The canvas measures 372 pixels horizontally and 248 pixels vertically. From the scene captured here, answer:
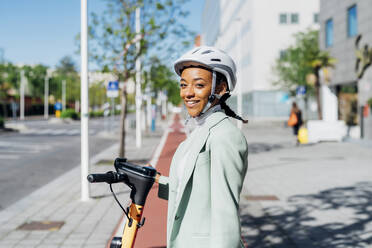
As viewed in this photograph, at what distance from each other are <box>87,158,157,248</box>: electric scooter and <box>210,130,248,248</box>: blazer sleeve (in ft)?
1.60

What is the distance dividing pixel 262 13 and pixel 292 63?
35.9 feet

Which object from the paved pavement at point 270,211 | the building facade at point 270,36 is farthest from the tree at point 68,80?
the paved pavement at point 270,211

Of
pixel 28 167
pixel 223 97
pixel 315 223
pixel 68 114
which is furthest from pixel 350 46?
pixel 68 114

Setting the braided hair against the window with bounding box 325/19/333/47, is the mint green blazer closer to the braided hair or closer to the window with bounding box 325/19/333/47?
the braided hair

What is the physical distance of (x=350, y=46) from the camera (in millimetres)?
22656

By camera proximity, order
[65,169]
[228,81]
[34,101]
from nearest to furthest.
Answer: [228,81] < [65,169] < [34,101]

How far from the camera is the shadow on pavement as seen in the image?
17.2ft

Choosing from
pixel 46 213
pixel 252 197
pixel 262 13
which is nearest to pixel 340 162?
pixel 252 197

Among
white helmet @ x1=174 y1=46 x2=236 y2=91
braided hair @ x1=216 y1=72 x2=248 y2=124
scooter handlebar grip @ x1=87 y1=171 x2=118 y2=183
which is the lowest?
scooter handlebar grip @ x1=87 y1=171 x2=118 y2=183

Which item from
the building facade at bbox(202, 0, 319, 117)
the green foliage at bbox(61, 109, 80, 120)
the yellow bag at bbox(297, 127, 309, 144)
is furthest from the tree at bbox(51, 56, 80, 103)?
the yellow bag at bbox(297, 127, 309, 144)

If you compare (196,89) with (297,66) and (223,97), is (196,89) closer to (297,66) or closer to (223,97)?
(223,97)

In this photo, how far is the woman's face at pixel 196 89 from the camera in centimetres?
192

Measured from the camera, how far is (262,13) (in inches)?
1949

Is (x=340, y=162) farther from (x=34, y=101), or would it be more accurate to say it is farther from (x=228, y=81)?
(x=34, y=101)
